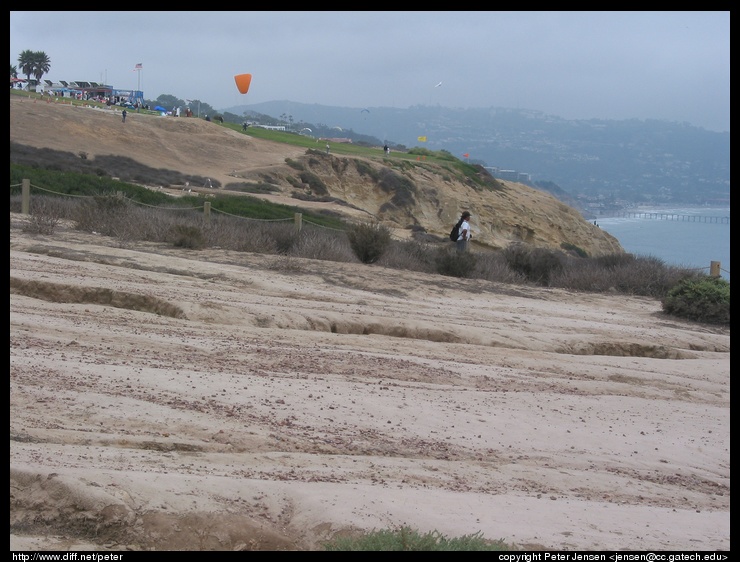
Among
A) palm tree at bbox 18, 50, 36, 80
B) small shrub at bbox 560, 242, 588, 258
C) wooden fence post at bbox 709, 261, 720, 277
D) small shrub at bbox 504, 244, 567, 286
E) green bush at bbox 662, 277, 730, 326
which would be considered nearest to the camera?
green bush at bbox 662, 277, 730, 326

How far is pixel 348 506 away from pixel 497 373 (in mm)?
5401

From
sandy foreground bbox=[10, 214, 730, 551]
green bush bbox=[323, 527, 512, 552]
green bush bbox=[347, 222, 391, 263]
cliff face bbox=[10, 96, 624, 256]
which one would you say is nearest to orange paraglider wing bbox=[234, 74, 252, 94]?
cliff face bbox=[10, 96, 624, 256]

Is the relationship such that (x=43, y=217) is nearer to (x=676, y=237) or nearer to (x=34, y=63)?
(x=676, y=237)

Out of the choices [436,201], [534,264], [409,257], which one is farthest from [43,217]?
[436,201]

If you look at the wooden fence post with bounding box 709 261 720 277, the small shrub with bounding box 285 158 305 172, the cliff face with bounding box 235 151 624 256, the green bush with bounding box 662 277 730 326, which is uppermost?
the small shrub with bounding box 285 158 305 172

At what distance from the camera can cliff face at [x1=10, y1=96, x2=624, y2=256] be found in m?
52.6

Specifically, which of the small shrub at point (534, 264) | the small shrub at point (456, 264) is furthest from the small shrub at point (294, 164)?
the small shrub at point (456, 264)

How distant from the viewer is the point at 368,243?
20.7 metres

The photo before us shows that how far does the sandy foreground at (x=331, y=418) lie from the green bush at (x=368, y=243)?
5005mm

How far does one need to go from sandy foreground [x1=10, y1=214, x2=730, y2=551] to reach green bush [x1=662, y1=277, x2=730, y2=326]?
1843 millimetres

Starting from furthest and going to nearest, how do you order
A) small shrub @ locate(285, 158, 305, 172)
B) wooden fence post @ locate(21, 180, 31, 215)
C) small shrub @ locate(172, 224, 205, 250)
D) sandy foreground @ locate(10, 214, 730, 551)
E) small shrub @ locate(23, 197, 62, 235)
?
small shrub @ locate(285, 158, 305, 172) < wooden fence post @ locate(21, 180, 31, 215) < small shrub @ locate(172, 224, 205, 250) < small shrub @ locate(23, 197, 62, 235) < sandy foreground @ locate(10, 214, 730, 551)

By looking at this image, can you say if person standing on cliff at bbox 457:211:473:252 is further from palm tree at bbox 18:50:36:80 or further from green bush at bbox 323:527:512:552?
palm tree at bbox 18:50:36:80

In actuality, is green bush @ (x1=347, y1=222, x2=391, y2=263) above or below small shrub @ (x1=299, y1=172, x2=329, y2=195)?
below

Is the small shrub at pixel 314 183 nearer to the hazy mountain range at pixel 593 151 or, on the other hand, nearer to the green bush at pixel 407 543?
the hazy mountain range at pixel 593 151
